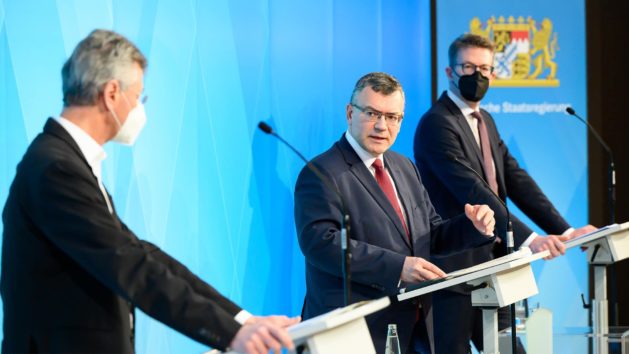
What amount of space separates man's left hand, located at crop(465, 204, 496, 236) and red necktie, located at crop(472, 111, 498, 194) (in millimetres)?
1108

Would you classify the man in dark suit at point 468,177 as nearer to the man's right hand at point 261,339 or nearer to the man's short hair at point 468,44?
the man's short hair at point 468,44

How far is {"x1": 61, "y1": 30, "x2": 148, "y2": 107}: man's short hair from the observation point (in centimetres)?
284

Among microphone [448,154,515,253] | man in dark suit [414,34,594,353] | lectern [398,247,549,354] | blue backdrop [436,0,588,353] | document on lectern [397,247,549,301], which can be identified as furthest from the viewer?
blue backdrop [436,0,588,353]

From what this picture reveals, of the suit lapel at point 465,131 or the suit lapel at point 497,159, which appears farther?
the suit lapel at point 497,159

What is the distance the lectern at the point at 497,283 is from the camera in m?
4.12

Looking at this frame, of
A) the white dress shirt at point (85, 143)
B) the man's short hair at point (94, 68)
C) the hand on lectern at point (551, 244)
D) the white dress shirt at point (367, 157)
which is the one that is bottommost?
the hand on lectern at point (551, 244)

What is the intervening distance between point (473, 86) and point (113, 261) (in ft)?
10.8

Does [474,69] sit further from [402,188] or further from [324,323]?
[324,323]

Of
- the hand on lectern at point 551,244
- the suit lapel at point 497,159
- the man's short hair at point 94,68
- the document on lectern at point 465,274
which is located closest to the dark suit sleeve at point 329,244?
the document on lectern at point 465,274

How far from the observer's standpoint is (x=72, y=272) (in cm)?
279

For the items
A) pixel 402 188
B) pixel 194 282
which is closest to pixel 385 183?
pixel 402 188

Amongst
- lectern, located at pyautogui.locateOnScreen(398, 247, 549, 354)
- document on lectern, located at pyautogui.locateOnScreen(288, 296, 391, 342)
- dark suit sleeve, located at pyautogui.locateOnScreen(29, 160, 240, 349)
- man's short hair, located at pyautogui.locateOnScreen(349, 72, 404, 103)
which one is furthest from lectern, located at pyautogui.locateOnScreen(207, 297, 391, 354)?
man's short hair, located at pyautogui.locateOnScreen(349, 72, 404, 103)

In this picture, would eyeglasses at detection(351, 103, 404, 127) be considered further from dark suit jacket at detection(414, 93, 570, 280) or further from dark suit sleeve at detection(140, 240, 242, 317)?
dark suit sleeve at detection(140, 240, 242, 317)

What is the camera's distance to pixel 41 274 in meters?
2.75
